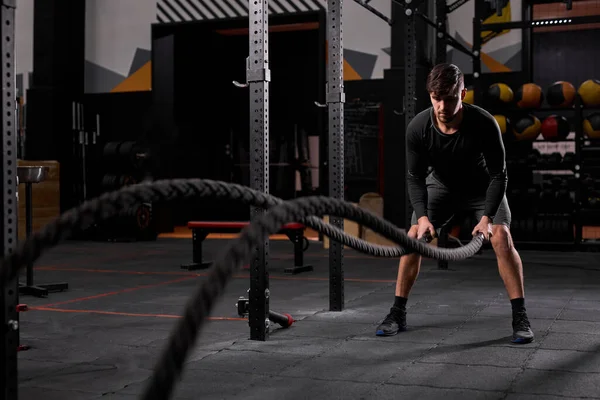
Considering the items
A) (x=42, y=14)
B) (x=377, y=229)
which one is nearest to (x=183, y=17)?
(x=42, y=14)

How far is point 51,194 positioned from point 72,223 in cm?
858

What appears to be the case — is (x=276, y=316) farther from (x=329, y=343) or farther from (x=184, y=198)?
(x=184, y=198)

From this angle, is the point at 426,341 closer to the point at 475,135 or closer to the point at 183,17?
the point at 475,135

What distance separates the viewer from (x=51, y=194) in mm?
9359

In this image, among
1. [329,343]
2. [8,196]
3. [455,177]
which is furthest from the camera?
[455,177]

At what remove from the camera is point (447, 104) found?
3.02m

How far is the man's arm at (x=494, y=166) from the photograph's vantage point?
313cm

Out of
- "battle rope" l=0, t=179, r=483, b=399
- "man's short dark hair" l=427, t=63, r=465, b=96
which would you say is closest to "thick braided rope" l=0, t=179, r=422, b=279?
"battle rope" l=0, t=179, r=483, b=399

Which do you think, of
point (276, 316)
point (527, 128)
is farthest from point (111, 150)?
point (276, 316)

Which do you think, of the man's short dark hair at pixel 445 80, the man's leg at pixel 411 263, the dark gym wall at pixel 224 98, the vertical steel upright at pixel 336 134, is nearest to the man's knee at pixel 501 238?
the man's leg at pixel 411 263

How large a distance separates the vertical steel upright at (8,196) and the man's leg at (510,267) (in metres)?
1.99

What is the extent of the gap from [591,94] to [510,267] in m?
4.78

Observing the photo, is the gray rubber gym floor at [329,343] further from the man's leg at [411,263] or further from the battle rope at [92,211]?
the battle rope at [92,211]

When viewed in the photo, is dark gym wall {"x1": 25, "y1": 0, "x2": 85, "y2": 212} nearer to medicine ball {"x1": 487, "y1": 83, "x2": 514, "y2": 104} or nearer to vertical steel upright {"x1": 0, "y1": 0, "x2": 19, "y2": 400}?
medicine ball {"x1": 487, "y1": 83, "x2": 514, "y2": 104}
